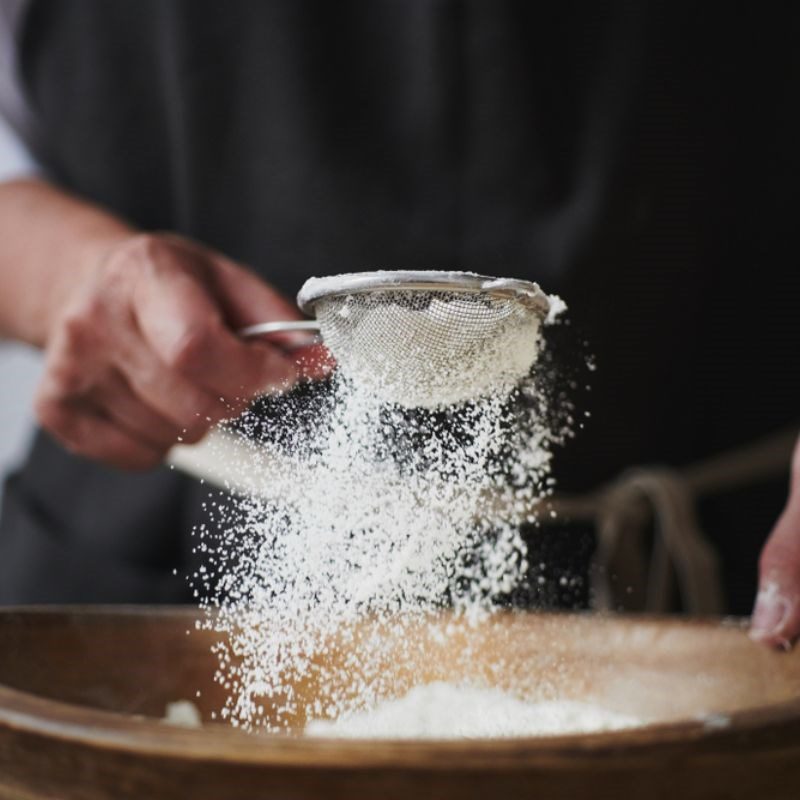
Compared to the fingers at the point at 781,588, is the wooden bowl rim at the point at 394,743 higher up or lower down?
higher up

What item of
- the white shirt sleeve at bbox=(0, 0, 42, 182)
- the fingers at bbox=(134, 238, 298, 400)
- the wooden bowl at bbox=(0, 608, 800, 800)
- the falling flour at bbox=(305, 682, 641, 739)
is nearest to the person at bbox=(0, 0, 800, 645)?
the white shirt sleeve at bbox=(0, 0, 42, 182)

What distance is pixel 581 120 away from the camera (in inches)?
26.5

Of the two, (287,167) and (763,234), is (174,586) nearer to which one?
(287,167)

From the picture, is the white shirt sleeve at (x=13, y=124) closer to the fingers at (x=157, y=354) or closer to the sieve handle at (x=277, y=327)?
the fingers at (x=157, y=354)

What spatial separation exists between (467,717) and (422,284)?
0.55 feet

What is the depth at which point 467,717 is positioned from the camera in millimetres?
400

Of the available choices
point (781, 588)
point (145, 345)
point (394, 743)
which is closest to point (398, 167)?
point (145, 345)

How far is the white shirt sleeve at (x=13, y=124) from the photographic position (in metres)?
0.71

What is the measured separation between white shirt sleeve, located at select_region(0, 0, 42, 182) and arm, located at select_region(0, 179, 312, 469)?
138mm

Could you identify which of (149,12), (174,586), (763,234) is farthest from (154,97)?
(763,234)

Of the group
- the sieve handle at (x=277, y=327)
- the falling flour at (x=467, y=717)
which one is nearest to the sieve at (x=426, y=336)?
the sieve handle at (x=277, y=327)

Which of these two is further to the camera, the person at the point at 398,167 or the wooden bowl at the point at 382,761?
the person at the point at 398,167

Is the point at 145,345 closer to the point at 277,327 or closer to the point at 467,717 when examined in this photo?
the point at 277,327

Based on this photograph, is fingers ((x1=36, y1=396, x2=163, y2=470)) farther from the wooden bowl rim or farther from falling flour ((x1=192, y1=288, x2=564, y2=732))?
the wooden bowl rim
